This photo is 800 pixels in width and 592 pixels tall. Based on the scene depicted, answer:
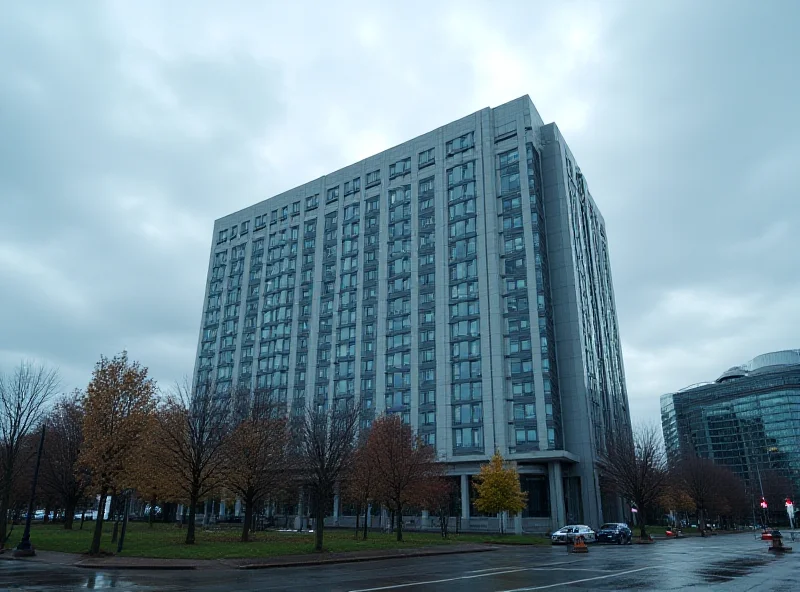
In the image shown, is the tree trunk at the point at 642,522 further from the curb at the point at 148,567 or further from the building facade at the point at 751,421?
the building facade at the point at 751,421

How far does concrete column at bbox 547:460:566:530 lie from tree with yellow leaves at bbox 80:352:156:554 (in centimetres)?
4984

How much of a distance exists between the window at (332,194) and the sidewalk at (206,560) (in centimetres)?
7518

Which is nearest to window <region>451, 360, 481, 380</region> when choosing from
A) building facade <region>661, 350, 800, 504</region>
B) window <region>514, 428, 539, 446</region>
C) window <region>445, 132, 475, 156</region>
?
window <region>514, 428, 539, 446</region>

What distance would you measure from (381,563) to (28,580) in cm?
1518

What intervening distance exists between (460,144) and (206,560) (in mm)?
71184

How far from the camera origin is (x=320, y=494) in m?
36.0

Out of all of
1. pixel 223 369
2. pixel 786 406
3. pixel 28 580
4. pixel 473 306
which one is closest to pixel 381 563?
pixel 28 580

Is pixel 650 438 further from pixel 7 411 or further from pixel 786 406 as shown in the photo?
pixel 786 406

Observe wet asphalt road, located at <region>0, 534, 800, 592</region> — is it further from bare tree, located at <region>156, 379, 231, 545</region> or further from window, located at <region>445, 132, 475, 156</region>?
window, located at <region>445, 132, 475, 156</region>

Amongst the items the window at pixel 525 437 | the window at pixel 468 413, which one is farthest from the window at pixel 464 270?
the window at pixel 525 437

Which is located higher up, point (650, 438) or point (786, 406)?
point (786, 406)

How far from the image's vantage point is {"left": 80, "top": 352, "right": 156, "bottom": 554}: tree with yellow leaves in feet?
99.4

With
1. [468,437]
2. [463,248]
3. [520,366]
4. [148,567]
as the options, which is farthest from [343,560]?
[463,248]

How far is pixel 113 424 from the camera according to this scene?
3111 centimetres
